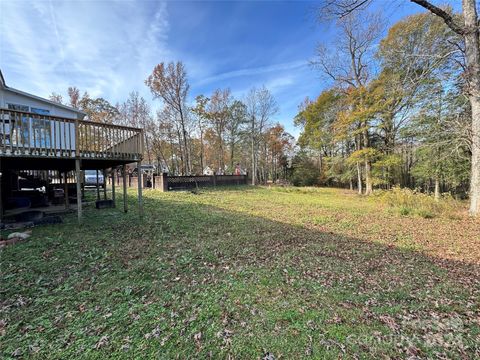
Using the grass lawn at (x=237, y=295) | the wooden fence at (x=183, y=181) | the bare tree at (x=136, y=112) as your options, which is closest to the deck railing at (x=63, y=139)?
the grass lawn at (x=237, y=295)

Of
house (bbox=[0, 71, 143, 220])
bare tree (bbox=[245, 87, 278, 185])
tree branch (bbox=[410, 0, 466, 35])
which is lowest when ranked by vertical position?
house (bbox=[0, 71, 143, 220])

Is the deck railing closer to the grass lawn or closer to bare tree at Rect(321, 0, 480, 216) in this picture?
the grass lawn

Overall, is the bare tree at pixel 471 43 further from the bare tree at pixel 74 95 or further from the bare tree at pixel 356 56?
the bare tree at pixel 74 95

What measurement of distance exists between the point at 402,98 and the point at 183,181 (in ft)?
52.0

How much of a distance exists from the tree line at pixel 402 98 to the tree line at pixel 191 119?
9.82 meters

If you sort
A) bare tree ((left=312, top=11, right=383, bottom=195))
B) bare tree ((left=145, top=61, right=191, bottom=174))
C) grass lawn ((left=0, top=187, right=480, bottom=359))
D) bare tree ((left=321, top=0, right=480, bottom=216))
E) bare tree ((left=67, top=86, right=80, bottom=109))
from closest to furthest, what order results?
grass lawn ((left=0, top=187, right=480, bottom=359))
bare tree ((left=321, top=0, right=480, bottom=216))
bare tree ((left=312, top=11, right=383, bottom=195))
bare tree ((left=145, top=61, right=191, bottom=174))
bare tree ((left=67, top=86, right=80, bottom=109))

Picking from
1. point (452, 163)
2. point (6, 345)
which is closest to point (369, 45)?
point (452, 163)

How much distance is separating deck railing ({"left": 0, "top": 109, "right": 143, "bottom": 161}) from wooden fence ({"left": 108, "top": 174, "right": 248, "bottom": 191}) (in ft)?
30.1

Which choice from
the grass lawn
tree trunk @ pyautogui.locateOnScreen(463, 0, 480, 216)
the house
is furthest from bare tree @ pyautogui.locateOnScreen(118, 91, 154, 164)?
tree trunk @ pyautogui.locateOnScreen(463, 0, 480, 216)

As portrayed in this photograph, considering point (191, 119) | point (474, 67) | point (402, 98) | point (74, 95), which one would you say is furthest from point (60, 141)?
point (74, 95)

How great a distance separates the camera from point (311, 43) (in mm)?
17031

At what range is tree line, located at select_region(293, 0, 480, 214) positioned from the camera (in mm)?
8609

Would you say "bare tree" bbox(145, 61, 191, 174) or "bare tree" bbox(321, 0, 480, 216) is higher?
"bare tree" bbox(145, 61, 191, 174)

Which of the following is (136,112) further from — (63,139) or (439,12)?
(439,12)
